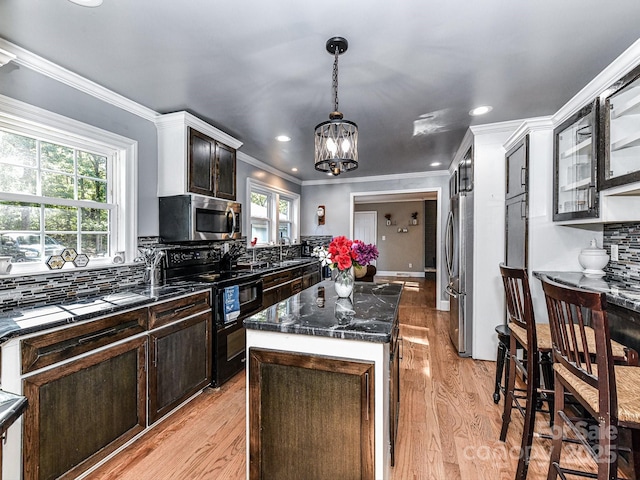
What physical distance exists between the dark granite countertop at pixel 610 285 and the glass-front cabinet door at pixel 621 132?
0.65 m

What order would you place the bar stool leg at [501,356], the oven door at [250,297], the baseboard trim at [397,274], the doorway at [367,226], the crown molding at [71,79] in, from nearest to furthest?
the crown molding at [71,79] < the bar stool leg at [501,356] < the oven door at [250,297] < the baseboard trim at [397,274] < the doorway at [367,226]

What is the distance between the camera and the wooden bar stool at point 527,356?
5.66ft

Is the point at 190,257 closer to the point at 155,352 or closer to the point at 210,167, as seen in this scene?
the point at 210,167

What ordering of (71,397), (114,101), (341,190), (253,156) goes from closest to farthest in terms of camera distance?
1. (71,397)
2. (114,101)
3. (253,156)
4. (341,190)

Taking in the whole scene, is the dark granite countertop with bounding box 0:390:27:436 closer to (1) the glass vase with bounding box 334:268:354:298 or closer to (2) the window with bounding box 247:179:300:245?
(1) the glass vase with bounding box 334:268:354:298

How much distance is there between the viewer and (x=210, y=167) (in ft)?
10.5

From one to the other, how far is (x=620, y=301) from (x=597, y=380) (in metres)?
0.84

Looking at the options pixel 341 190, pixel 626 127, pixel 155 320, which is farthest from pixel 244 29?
pixel 341 190

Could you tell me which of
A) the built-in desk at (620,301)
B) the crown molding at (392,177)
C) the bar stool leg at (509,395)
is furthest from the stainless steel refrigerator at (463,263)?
the crown molding at (392,177)

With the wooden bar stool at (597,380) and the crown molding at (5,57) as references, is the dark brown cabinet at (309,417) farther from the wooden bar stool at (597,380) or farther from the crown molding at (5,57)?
the crown molding at (5,57)

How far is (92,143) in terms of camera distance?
2.47 m

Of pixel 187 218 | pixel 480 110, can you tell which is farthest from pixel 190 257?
pixel 480 110

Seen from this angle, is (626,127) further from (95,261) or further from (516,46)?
(95,261)

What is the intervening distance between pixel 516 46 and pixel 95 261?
326cm
